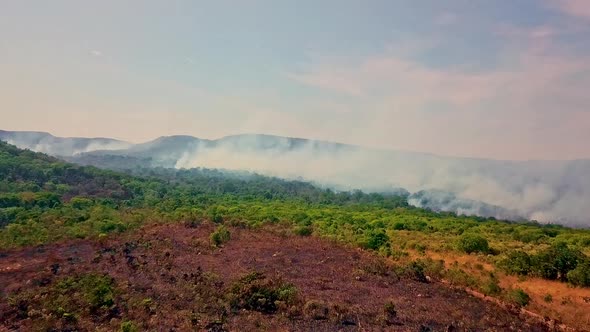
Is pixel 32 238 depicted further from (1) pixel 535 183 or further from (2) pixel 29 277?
(1) pixel 535 183

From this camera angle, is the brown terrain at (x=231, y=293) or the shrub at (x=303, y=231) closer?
the brown terrain at (x=231, y=293)

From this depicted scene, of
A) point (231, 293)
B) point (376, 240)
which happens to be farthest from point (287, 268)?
point (376, 240)

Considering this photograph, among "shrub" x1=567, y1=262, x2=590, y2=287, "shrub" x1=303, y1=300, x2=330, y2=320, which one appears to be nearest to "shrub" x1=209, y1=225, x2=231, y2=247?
"shrub" x1=303, y1=300, x2=330, y2=320

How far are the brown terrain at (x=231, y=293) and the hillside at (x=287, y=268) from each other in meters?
0.11

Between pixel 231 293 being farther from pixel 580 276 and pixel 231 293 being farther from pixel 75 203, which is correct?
pixel 75 203

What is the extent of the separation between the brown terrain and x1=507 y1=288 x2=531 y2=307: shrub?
3.13 feet

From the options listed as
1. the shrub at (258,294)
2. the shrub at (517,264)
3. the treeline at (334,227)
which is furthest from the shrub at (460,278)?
the shrub at (258,294)

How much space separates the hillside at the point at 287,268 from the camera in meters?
20.0

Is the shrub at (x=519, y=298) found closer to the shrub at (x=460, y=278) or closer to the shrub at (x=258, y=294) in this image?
the shrub at (x=460, y=278)

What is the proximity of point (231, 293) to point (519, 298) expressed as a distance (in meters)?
14.3

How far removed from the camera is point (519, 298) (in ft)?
73.2

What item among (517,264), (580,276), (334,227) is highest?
(580,276)

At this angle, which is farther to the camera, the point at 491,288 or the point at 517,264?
→ the point at 517,264

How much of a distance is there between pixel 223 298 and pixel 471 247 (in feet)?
63.6
